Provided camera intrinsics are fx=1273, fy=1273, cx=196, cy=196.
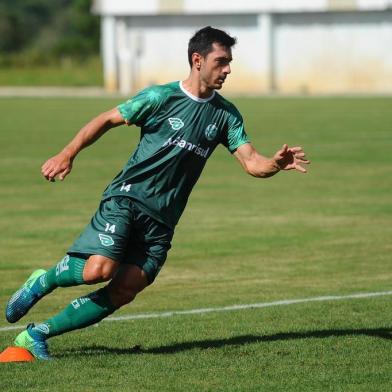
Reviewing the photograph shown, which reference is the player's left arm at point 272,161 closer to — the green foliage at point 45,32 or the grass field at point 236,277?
the grass field at point 236,277

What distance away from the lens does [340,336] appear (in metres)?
9.13

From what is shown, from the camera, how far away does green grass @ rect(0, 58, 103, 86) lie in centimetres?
7450

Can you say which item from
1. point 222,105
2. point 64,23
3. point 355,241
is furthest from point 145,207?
point 64,23

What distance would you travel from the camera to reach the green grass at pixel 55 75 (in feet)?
244

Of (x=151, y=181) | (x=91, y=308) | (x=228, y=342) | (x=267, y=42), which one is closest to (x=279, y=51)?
(x=267, y=42)

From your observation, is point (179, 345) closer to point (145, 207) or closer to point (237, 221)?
point (145, 207)

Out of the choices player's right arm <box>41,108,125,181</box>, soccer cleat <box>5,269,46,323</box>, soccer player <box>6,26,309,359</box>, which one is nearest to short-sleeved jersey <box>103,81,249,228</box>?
soccer player <box>6,26,309,359</box>

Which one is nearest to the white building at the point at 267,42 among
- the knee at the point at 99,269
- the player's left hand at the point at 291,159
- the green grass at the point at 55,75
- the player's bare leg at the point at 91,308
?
the green grass at the point at 55,75

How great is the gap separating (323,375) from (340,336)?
1.43m

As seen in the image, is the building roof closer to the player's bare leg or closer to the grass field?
the grass field

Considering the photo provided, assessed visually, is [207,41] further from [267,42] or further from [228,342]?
[267,42]

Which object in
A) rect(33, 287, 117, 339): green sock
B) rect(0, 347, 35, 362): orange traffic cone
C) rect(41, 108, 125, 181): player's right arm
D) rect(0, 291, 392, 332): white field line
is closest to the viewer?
rect(41, 108, 125, 181): player's right arm

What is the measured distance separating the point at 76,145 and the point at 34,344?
1.35 meters

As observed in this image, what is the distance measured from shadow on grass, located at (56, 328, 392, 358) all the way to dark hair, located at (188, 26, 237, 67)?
1988mm
